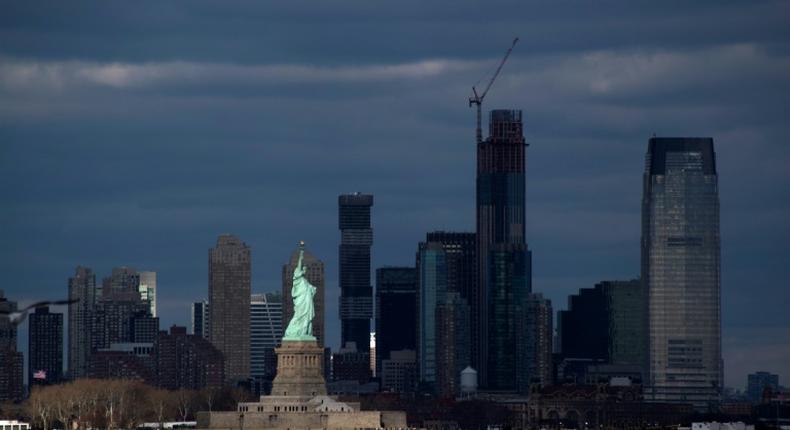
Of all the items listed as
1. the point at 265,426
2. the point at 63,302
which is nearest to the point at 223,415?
the point at 265,426

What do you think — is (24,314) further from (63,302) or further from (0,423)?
(0,423)

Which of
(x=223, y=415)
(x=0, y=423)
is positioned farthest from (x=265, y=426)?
(x=0, y=423)

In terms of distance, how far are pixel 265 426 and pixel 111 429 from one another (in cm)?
1218

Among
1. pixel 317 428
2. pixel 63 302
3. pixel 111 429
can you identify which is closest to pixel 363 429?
pixel 317 428

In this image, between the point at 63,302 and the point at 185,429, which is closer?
the point at 63,302

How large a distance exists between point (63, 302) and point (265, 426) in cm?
11123

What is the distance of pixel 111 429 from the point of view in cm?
19975

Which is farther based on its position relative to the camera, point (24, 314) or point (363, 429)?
point (363, 429)

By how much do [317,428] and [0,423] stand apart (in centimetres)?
2117

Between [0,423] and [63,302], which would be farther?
[0,423]

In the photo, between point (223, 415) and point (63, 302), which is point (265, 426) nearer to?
point (223, 415)

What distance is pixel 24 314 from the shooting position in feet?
269

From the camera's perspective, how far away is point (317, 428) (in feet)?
632

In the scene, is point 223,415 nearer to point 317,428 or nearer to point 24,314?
point 317,428
